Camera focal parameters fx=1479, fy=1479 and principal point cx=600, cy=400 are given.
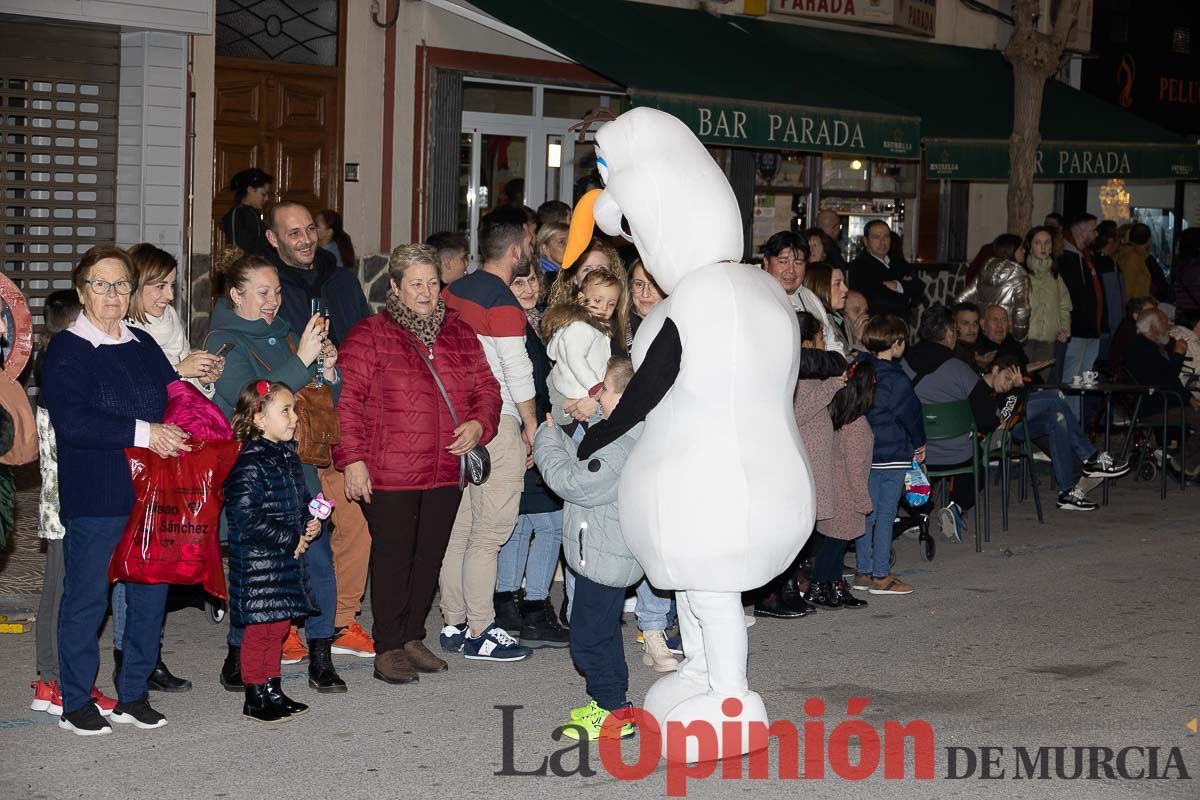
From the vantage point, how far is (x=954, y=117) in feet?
49.6

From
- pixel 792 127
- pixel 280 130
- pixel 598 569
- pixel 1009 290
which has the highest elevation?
pixel 792 127

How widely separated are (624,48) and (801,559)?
6201mm

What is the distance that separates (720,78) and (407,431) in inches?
293

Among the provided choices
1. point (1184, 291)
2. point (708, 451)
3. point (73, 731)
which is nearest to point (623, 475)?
point (708, 451)

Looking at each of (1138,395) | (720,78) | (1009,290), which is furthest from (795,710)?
(1009,290)

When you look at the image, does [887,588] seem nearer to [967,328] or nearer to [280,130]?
[967,328]

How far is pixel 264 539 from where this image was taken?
5.71m

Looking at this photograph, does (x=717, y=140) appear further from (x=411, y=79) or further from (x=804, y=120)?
→ (x=411, y=79)

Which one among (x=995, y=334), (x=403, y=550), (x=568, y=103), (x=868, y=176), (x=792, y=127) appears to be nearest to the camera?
(x=403, y=550)

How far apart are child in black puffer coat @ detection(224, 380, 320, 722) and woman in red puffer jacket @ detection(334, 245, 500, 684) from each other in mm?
468

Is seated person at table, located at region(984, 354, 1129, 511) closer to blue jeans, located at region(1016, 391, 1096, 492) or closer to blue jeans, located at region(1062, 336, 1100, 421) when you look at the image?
blue jeans, located at region(1016, 391, 1096, 492)

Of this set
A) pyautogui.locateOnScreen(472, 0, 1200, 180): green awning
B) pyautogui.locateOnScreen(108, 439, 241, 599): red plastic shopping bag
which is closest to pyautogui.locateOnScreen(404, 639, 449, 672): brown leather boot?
pyautogui.locateOnScreen(108, 439, 241, 599): red plastic shopping bag

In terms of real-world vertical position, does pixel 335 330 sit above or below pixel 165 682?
above

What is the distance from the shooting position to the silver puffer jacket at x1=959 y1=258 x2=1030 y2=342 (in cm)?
1334
